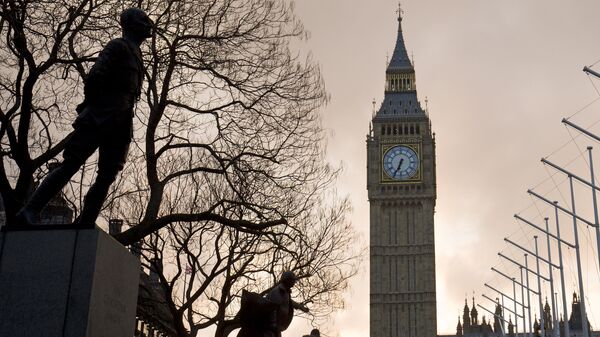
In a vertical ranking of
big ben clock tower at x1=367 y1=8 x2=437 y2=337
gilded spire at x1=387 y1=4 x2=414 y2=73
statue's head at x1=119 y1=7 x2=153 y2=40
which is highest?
gilded spire at x1=387 y1=4 x2=414 y2=73

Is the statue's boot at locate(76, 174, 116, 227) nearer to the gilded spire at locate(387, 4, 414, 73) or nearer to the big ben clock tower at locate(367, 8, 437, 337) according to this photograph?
the big ben clock tower at locate(367, 8, 437, 337)

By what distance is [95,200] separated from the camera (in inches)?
371

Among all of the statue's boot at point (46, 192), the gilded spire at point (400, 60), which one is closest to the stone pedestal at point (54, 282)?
the statue's boot at point (46, 192)

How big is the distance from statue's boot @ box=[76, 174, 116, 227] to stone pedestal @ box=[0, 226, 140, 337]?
302 mm

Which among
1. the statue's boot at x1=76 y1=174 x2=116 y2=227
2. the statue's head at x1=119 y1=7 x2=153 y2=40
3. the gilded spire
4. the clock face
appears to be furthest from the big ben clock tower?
the statue's head at x1=119 y1=7 x2=153 y2=40

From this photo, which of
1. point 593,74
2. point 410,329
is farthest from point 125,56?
point 410,329

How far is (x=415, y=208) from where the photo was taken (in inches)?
4323

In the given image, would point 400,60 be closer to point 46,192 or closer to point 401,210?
point 401,210

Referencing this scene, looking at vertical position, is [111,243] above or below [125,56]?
below

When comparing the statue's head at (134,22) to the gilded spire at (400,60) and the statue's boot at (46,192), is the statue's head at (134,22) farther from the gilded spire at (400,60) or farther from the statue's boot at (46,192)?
the gilded spire at (400,60)

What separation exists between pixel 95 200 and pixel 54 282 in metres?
1.13

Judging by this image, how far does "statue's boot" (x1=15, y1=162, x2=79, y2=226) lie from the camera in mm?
9117

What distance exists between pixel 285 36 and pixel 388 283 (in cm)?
9249

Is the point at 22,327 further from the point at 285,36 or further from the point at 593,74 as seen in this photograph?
the point at 593,74
